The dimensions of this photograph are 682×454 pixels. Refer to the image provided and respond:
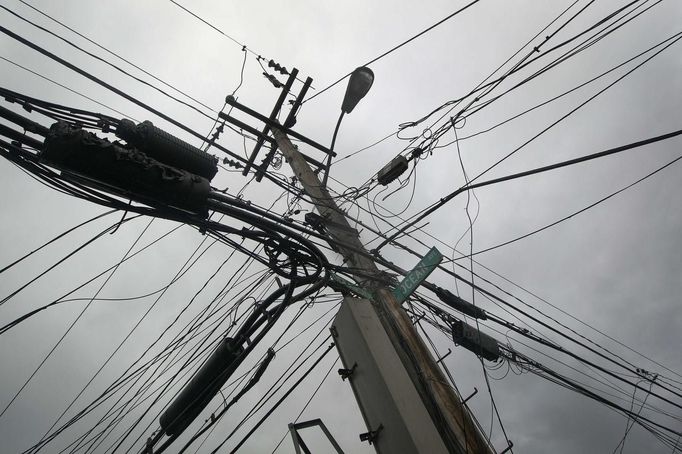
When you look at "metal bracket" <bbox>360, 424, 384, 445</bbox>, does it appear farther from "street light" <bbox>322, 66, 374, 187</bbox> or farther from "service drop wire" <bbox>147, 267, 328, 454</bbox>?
"street light" <bbox>322, 66, 374, 187</bbox>

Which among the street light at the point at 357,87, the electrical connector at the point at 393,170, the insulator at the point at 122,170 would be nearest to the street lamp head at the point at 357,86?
the street light at the point at 357,87

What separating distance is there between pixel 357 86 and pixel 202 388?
4.45 metres

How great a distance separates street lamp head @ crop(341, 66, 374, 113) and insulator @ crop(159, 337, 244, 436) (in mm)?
3644

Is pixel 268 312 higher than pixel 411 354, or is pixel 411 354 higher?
pixel 268 312

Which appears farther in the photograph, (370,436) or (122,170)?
(370,436)

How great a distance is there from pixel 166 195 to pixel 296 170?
116 inches

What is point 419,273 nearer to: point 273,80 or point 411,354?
point 411,354

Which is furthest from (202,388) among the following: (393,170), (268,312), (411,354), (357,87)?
(357,87)

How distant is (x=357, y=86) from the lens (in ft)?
16.7

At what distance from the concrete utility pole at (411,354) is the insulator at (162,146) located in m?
1.82

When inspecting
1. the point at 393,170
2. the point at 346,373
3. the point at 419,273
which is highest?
the point at 393,170

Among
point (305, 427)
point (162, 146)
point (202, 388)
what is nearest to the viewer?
point (162, 146)

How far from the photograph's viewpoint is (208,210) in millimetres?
2914

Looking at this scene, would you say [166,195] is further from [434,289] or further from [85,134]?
[434,289]
